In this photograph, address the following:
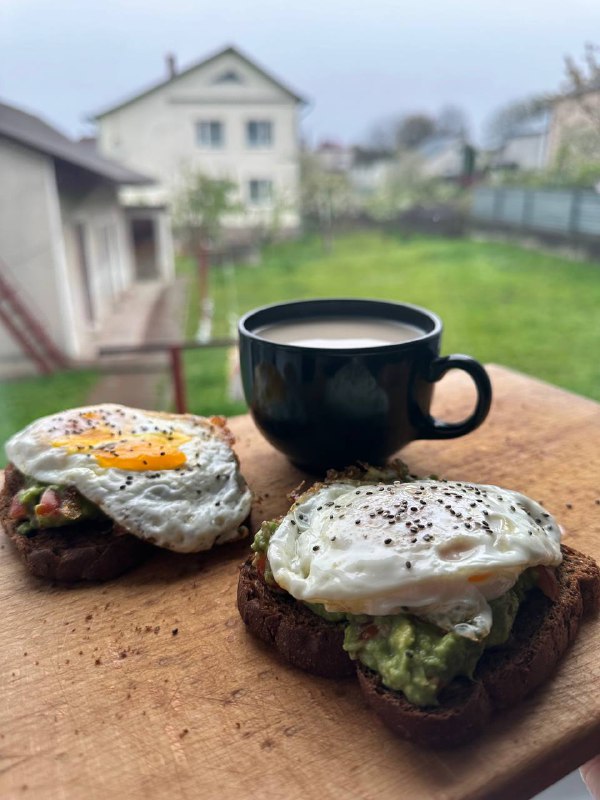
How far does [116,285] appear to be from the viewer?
2.53 metres

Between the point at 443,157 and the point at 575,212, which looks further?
the point at 443,157

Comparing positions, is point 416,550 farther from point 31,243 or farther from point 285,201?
point 285,201

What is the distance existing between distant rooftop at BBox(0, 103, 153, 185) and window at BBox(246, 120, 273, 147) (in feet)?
1.35

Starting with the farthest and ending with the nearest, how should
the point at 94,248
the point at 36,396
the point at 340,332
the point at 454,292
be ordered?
1. the point at 454,292
2. the point at 94,248
3. the point at 36,396
4. the point at 340,332

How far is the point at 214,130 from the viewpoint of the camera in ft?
7.85

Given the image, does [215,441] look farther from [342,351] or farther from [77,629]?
[77,629]

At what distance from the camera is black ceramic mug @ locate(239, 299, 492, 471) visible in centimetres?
110

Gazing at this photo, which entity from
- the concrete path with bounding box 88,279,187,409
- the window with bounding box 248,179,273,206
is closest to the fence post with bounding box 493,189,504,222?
the window with bounding box 248,179,273,206

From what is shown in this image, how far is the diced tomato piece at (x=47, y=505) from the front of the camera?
104cm

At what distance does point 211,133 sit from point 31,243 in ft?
2.63

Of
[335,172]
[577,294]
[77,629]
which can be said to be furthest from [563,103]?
[77,629]

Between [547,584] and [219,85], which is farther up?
[219,85]

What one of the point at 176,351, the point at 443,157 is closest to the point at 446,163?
the point at 443,157

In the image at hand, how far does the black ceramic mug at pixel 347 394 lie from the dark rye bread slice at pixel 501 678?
0.38 metres
